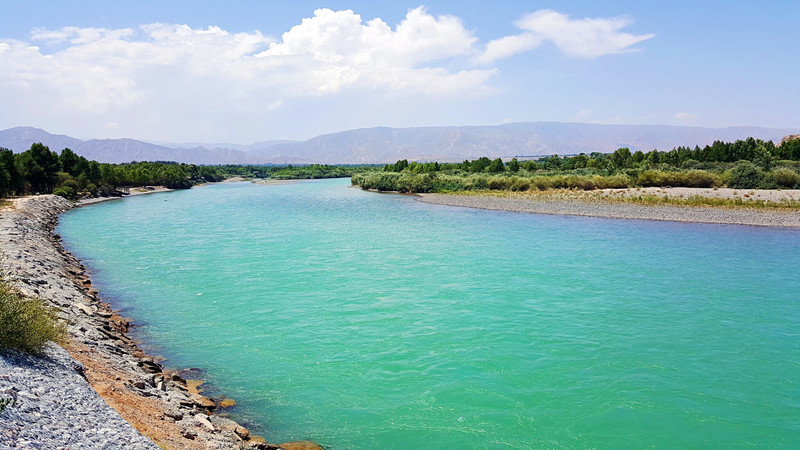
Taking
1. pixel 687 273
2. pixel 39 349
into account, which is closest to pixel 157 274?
pixel 39 349

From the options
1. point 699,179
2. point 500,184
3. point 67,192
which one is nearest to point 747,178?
point 699,179

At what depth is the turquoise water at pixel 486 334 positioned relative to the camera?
8758 millimetres

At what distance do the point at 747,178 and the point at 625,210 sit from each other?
49.8 ft

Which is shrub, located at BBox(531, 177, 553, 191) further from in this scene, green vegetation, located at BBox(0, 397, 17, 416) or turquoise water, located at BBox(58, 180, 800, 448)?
green vegetation, located at BBox(0, 397, 17, 416)

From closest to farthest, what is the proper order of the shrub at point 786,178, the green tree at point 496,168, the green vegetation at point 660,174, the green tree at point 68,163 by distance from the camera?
the shrub at point 786,178 < the green vegetation at point 660,174 < the green tree at point 68,163 < the green tree at point 496,168

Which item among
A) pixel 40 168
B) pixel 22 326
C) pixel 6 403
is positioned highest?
pixel 40 168

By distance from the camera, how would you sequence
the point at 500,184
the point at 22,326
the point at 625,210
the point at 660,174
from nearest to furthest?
the point at 22,326 → the point at 625,210 → the point at 660,174 → the point at 500,184

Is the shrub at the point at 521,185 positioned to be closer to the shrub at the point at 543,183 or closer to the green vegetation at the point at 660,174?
the green vegetation at the point at 660,174

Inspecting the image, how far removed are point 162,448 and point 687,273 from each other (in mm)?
18700

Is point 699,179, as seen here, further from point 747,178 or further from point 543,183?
point 543,183

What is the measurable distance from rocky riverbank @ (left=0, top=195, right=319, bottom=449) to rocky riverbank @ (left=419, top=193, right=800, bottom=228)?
105ft

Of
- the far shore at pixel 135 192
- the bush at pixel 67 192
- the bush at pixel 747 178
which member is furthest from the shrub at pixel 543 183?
the bush at pixel 67 192

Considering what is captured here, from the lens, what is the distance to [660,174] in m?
51.9

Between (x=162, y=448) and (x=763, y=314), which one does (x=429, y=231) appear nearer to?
(x=763, y=314)
